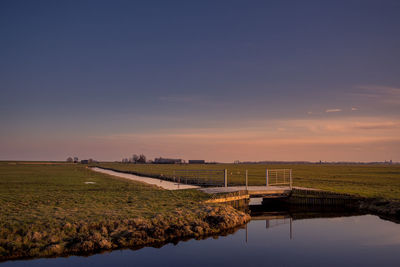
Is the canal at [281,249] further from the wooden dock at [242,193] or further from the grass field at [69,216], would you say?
the wooden dock at [242,193]

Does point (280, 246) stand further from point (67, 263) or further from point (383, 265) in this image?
point (67, 263)

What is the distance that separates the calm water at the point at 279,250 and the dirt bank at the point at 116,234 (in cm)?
57

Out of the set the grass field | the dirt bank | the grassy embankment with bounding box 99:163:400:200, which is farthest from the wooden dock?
the grassy embankment with bounding box 99:163:400:200

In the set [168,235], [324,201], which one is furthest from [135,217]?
[324,201]

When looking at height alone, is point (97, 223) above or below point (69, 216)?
below

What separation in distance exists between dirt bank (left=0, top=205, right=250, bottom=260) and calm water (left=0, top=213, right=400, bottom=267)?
570 millimetres

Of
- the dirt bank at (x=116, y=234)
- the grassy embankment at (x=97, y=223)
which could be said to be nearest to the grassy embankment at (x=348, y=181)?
the grassy embankment at (x=97, y=223)

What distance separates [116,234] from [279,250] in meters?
8.34

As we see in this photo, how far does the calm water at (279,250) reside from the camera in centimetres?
1505

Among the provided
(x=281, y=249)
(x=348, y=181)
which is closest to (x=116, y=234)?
(x=281, y=249)

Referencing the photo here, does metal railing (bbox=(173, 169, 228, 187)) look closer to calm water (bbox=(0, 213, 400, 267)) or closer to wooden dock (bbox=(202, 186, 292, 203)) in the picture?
wooden dock (bbox=(202, 186, 292, 203))

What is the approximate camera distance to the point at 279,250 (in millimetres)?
17656

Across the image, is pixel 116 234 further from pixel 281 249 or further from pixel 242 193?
pixel 242 193

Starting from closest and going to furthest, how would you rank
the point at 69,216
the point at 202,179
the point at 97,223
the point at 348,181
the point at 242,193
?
the point at 97,223 < the point at 69,216 < the point at 242,193 < the point at 348,181 < the point at 202,179
